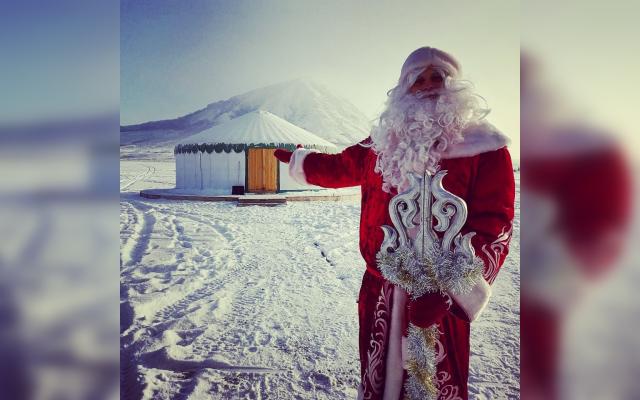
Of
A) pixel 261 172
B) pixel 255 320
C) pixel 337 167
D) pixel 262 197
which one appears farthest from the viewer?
pixel 261 172

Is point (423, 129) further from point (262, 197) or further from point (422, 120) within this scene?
point (262, 197)

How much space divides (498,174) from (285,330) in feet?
4.65

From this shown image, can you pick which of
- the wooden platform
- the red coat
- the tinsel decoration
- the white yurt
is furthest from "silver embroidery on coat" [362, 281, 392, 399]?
the white yurt

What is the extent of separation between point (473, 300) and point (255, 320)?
57.7 inches

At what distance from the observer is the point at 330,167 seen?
3.86 feet

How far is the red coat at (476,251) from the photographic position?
875mm

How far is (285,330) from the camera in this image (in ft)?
6.34

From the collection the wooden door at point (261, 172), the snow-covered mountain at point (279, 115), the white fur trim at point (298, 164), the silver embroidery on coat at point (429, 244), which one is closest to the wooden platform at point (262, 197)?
the wooden door at point (261, 172)

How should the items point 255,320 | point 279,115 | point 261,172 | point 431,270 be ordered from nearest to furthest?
point 431,270, point 255,320, point 261,172, point 279,115

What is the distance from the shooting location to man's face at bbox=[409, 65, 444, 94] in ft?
3.26

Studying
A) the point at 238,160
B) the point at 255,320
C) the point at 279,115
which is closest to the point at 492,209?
A: the point at 255,320

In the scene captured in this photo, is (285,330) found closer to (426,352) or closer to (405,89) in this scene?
(426,352)

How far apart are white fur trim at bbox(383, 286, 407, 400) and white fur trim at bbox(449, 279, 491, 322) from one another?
14 centimetres
